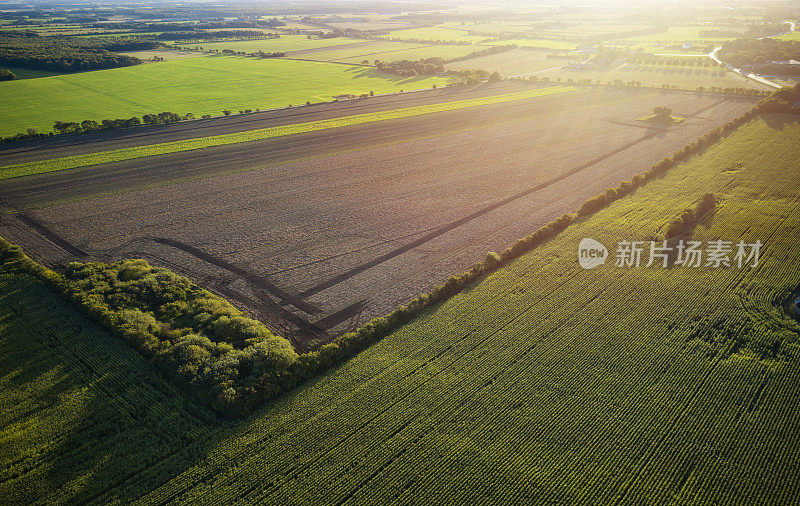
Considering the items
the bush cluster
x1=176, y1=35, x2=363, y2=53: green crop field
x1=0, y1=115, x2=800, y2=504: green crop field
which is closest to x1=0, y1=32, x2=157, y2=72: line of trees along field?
x1=176, y1=35, x2=363, y2=53: green crop field

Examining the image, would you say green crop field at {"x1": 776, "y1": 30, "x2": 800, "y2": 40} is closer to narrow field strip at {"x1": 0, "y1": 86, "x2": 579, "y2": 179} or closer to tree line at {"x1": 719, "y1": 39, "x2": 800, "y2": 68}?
tree line at {"x1": 719, "y1": 39, "x2": 800, "y2": 68}

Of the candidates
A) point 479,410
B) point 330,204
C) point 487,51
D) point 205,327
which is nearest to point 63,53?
point 330,204

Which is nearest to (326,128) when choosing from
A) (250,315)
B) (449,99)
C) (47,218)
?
(449,99)

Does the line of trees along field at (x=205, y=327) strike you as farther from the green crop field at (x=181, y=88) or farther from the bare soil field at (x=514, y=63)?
the bare soil field at (x=514, y=63)

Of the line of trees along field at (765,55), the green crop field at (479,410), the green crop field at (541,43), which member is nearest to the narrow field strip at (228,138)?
the green crop field at (479,410)

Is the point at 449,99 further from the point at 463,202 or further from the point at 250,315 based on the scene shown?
the point at 250,315

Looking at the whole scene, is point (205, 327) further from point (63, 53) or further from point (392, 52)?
point (392, 52)
